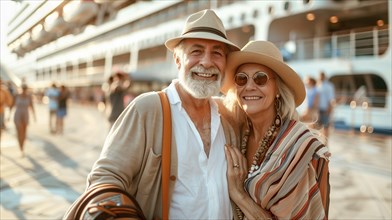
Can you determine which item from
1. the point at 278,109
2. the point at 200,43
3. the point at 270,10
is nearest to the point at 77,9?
the point at 200,43

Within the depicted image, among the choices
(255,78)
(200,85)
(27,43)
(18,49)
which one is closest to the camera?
(200,85)

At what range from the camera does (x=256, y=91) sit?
78.2 inches

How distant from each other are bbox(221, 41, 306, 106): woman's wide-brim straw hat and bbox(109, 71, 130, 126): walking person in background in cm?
421

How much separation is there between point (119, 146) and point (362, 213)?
3.02 metres

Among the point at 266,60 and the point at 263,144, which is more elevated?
the point at 266,60

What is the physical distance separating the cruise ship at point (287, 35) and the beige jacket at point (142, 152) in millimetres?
793

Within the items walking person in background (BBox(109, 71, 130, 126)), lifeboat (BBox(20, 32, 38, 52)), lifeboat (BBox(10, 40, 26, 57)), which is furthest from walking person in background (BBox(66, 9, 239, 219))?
walking person in background (BBox(109, 71, 130, 126))

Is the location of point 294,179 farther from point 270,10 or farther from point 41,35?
point 270,10

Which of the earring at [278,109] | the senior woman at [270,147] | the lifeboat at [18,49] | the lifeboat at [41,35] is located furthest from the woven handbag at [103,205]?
the lifeboat at [18,49]

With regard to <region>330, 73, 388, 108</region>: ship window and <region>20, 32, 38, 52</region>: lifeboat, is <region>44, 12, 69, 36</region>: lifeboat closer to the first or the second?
<region>20, 32, 38, 52</region>: lifeboat

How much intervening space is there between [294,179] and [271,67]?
0.61 metres

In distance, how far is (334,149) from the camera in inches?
318

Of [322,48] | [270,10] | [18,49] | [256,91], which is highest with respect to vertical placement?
[270,10]

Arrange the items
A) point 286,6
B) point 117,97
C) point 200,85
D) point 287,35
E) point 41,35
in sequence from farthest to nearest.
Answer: point 287,35 → point 286,6 → point 117,97 → point 41,35 → point 200,85
